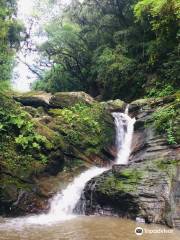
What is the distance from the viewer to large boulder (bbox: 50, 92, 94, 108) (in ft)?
57.8

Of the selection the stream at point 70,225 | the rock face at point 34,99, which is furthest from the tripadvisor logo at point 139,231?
the rock face at point 34,99

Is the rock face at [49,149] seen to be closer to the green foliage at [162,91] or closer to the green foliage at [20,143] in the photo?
the green foliage at [20,143]

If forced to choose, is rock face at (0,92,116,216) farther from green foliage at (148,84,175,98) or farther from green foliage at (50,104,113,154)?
green foliage at (148,84,175,98)

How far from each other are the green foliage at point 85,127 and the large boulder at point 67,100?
1.79 ft

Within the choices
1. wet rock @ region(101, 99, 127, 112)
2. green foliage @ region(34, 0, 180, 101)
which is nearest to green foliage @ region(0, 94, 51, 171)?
wet rock @ region(101, 99, 127, 112)

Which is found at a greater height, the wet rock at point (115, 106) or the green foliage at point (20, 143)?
the wet rock at point (115, 106)

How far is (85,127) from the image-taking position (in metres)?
15.7

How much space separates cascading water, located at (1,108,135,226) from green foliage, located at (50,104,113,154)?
0.67 m

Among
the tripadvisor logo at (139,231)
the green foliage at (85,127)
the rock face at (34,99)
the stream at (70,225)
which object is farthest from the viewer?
the rock face at (34,99)

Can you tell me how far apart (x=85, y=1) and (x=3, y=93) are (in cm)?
1454

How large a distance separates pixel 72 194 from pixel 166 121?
14.7ft

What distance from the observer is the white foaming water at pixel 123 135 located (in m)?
15.1

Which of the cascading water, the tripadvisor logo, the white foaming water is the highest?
the white foaming water

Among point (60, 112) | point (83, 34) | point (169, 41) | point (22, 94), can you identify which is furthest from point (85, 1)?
point (60, 112)
